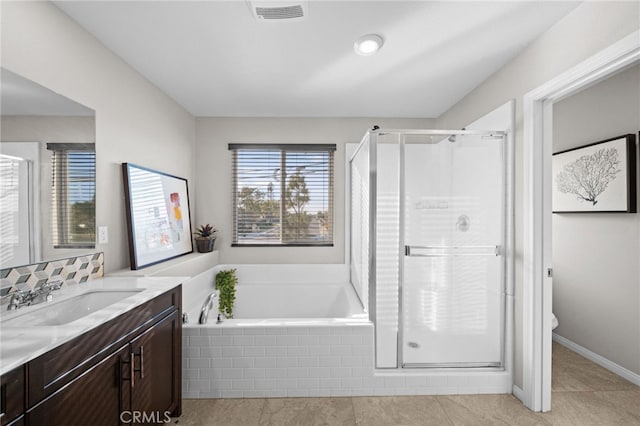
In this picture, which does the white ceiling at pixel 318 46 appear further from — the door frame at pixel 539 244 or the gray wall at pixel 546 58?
the door frame at pixel 539 244

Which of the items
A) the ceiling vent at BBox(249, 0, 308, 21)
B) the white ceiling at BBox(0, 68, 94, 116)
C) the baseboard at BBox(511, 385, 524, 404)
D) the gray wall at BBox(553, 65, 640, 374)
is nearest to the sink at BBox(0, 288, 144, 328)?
the white ceiling at BBox(0, 68, 94, 116)

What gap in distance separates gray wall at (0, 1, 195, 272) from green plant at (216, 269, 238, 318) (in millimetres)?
1080

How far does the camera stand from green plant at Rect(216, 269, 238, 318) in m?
3.22

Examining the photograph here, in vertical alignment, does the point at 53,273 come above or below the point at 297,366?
above

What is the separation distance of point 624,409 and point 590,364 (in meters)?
0.67

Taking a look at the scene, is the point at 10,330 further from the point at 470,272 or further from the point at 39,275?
the point at 470,272

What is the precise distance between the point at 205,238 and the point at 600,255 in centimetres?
362

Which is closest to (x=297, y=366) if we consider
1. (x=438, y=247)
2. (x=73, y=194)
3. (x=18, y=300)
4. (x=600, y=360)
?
(x=438, y=247)

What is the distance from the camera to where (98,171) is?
2.04 m

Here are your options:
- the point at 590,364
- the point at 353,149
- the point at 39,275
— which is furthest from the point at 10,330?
the point at 590,364

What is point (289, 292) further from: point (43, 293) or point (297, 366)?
point (43, 293)

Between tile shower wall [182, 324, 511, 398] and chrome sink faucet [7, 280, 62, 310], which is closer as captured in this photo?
chrome sink faucet [7, 280, 62, 310]

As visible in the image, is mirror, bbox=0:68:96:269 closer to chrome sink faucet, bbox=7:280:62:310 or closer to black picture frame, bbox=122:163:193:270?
chrome sink faucet, bbox=7:280:62:310

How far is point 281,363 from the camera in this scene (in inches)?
86.7
